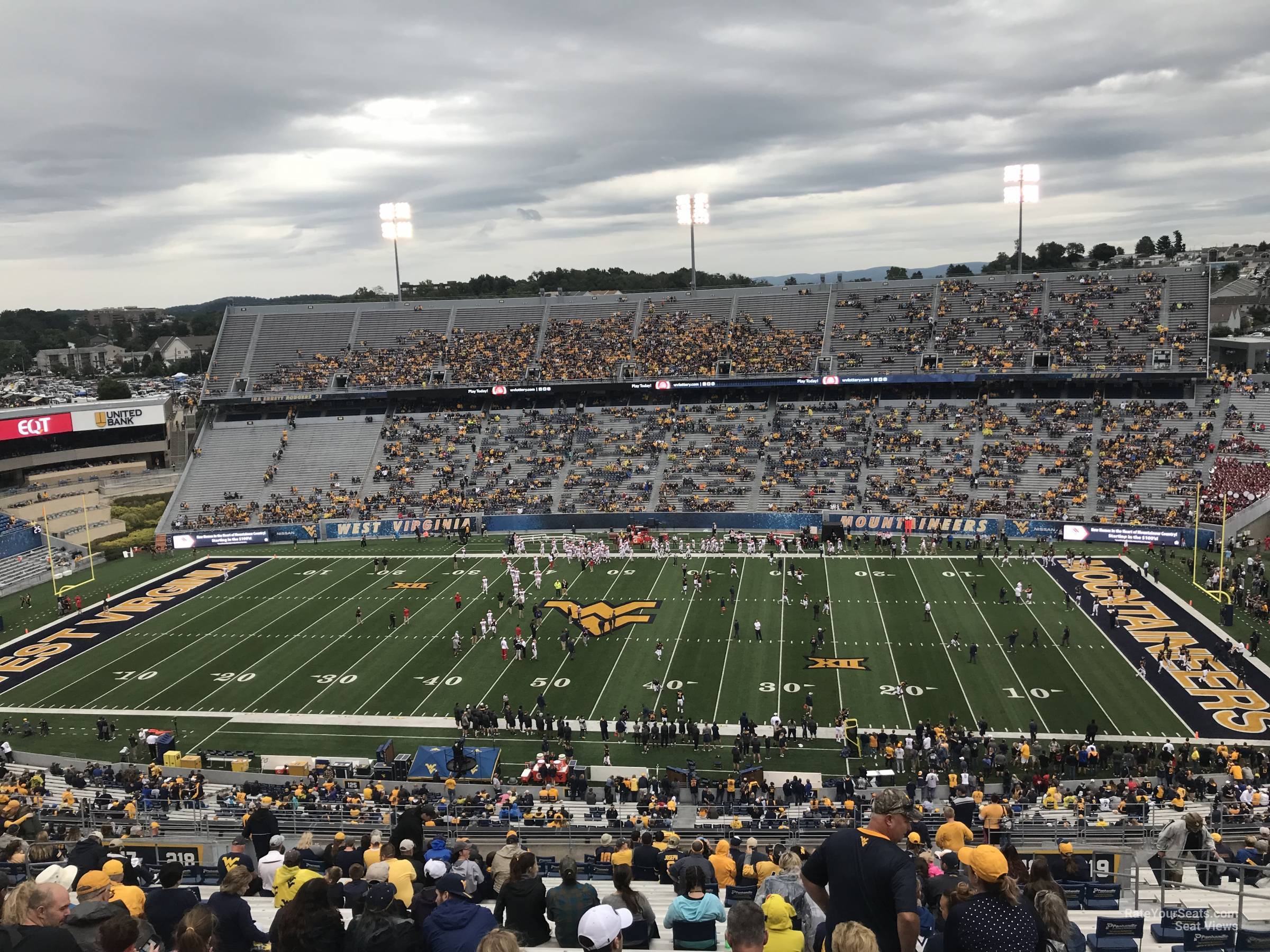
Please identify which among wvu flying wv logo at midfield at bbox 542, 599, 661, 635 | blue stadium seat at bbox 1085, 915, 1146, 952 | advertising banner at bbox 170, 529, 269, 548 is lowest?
wvu flying wv logo at midfield at bbox 542, 599, 661, 635

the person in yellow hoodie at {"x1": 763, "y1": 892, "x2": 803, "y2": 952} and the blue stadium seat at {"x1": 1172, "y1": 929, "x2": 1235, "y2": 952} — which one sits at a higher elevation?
the person in yellow hoodie at {"x1": 763, "y1": 892, "x2": 803, "y2": 952}

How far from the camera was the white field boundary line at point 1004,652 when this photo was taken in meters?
29.1

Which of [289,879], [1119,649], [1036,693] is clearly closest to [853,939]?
[289,879]

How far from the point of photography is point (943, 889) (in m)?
8.51

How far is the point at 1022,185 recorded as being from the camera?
66.0 metres

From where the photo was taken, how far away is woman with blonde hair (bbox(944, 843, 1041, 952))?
556 centimetres

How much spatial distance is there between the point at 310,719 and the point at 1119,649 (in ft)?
93.4

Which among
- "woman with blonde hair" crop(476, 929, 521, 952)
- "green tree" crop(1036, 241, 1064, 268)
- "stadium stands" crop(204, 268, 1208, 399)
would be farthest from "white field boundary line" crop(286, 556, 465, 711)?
"green tree" crop(1036, 241, 1064, 268)

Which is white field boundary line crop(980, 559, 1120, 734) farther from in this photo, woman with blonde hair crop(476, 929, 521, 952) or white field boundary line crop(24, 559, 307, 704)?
white field boundary line crop(24, 559, 307, 704)

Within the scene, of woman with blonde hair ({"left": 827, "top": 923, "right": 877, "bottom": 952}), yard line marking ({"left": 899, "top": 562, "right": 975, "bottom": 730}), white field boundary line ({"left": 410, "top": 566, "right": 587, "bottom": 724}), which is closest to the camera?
woman with blonde hair ({"left": 827, "top": 923, "right": 877, "bottom": 952})

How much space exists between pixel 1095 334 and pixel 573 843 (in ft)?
189

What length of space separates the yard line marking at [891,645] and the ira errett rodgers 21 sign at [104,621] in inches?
1163

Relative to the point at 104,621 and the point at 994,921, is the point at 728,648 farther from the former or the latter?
the point at 994,921

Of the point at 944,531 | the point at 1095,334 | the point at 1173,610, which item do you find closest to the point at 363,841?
the point at 1173,610
